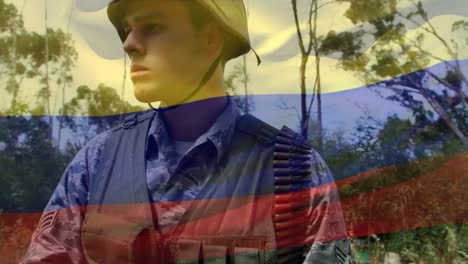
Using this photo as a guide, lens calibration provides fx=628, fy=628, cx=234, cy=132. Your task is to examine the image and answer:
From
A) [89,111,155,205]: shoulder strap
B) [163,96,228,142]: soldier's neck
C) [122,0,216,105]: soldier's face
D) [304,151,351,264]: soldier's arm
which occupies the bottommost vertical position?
[304,151,351,264]: soldier's arm

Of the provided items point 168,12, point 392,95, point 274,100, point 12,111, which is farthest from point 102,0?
point 392,95

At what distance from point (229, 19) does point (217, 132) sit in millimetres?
197

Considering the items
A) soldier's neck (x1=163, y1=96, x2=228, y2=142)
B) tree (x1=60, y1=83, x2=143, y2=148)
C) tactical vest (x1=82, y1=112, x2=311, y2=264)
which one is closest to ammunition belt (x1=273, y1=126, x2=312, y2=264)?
tactical vest (x1=82, y1=112, x2=311, y2=264)

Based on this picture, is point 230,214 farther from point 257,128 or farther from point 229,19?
point 229,19

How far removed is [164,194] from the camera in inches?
43.1

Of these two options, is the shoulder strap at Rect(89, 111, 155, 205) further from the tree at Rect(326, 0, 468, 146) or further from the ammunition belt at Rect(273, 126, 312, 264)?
the tree at Rect(326, 0, 468, 146)

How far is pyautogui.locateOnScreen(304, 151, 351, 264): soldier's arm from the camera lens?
1048 mm

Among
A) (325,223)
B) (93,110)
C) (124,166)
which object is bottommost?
(325,223)

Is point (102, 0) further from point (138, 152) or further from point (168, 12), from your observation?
point (138, 152)

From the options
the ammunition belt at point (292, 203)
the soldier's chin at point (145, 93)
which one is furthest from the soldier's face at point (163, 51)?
the ammunition belt at point (292, 203)

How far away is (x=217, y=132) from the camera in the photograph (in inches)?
43.5

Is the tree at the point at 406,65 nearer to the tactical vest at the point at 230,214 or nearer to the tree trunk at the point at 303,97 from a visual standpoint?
the tree trunk at the point at 303,97
